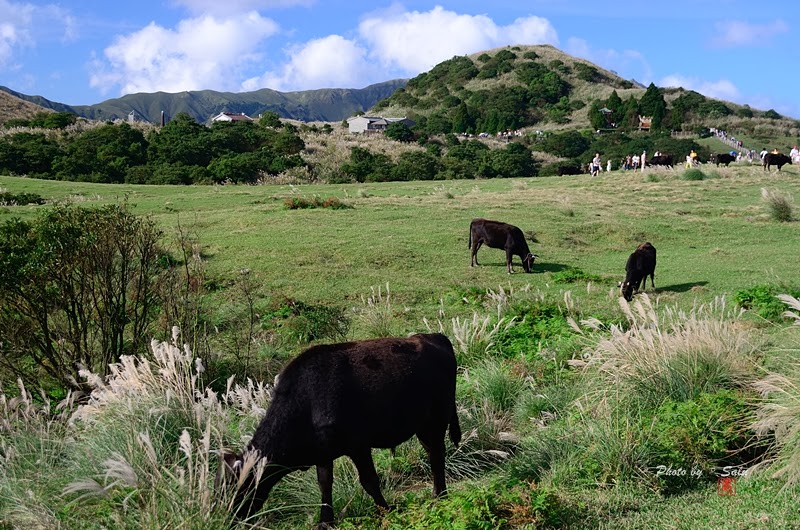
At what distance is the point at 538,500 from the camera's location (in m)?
5.33

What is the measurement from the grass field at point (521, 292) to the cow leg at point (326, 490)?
17 cm

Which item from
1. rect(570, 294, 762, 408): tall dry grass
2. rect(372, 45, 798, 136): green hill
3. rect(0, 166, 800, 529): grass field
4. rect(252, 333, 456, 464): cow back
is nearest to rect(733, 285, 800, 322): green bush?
rect(0, 166, 800, 529): grass field

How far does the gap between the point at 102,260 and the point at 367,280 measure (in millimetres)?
6705

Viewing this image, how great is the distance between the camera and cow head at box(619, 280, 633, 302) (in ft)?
50.2

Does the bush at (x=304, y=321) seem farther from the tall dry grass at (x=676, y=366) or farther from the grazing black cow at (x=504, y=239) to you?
the tall dry grass at (x=676, y=366)

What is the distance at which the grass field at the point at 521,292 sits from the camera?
5.54 meters

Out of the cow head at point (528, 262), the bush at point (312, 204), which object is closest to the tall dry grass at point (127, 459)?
the cow head at point (528, 262)

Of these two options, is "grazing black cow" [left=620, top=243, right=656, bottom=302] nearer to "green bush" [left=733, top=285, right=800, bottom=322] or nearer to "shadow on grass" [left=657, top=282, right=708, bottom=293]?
"shadow on grass" [left=657, top=282, right=708, bottom=293]

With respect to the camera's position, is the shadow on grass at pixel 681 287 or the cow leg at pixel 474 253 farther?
the cow leg at pixel 474 253

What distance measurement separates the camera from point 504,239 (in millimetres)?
18922

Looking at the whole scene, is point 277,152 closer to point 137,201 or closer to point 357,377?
point 137,201

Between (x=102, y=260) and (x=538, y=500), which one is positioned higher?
(x=102, y=260)

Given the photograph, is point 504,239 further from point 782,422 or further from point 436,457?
point 436,457

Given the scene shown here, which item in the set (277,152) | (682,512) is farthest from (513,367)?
(277,152)
